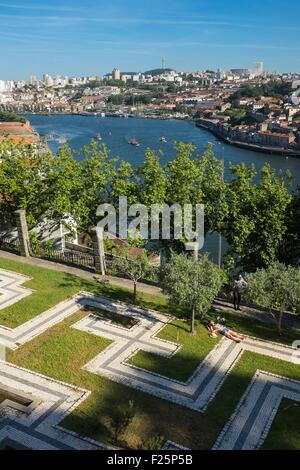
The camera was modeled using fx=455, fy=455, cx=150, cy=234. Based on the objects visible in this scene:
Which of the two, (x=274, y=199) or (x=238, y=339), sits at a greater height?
(x=274, y=199)

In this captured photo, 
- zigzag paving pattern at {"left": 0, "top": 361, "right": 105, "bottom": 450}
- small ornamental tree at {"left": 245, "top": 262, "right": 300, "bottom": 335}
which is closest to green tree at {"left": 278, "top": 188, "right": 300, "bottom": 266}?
small ornamental tree at {"left": 245, "top": 262, "right": 300, "bottom": 335}

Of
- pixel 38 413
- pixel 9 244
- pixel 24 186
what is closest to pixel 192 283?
pixel 38 413

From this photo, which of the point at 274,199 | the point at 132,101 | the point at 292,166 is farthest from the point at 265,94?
the point at 274,199

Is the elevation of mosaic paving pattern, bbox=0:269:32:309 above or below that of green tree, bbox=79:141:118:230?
below

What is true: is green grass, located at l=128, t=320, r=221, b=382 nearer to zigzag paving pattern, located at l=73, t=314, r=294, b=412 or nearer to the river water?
zigzag paving pattern, located at l=73, t=314, r=294, b=412

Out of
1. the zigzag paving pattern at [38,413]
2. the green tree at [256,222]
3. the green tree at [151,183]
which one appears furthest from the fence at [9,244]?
the green tree at [256,222]
